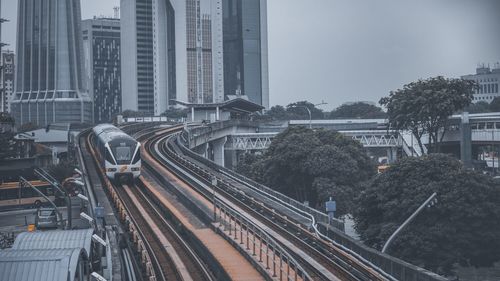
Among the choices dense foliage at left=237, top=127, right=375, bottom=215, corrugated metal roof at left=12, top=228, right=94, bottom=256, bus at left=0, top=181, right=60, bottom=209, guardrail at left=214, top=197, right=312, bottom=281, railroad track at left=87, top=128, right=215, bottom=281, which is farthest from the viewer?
bus at left=0, top=181, right=60, bottom=209

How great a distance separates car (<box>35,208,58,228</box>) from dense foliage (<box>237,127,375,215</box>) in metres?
18.6

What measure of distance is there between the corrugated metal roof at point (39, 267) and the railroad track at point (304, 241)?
11674mm

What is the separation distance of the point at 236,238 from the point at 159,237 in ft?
15.1

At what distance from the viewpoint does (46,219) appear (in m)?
48.8

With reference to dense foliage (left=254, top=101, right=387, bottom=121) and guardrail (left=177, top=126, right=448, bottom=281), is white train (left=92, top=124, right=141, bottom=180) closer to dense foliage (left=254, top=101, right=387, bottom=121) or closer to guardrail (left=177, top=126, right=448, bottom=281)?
guardrail (left=177, top=126, right=448, bottom=281)

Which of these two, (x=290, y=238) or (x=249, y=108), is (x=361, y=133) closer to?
(x=249, y=108)

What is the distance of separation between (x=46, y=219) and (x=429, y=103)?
3547 centimetres

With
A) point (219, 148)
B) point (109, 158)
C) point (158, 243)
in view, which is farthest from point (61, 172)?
point (158, 243)

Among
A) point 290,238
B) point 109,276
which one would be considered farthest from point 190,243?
point 109,276

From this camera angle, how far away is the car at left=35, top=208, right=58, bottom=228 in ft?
158

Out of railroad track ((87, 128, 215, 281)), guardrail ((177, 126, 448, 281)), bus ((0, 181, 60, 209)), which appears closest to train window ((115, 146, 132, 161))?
railroad track ((87, 128, 215, 281))

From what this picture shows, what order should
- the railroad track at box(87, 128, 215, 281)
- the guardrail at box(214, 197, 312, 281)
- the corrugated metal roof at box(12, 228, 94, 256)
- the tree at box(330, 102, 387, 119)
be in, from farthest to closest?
the tree at box(330, 102, 387, 119), the railroad track at box(87, 128, 215, 281), the guardrail at box(214, 197, 312, 281), the corrugated metal roof at box(12, 228, 94, 256)

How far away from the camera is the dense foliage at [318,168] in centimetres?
5559

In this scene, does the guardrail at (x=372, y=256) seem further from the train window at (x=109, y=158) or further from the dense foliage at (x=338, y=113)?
the dense foliage at (x=338, y=113)
